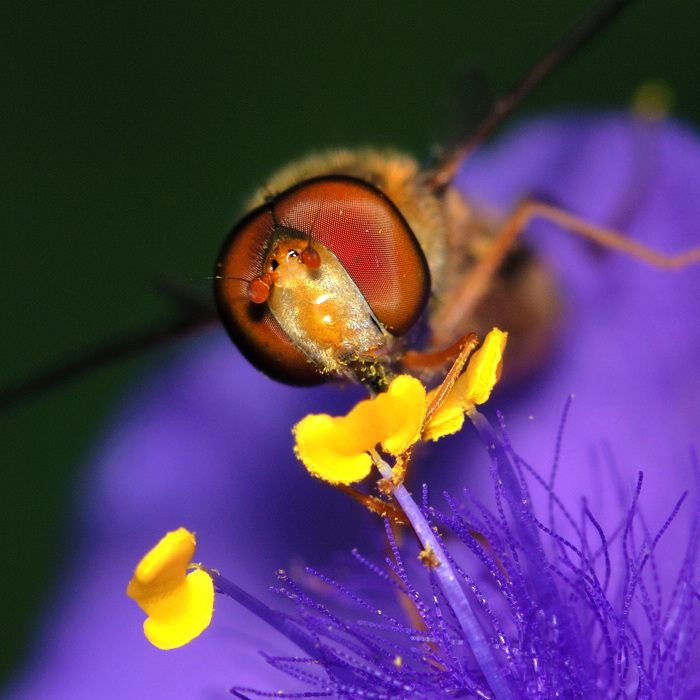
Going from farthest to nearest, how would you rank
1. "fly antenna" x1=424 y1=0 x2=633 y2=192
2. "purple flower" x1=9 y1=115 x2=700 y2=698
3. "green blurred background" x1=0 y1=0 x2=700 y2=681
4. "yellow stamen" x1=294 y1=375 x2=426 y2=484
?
"green blurred background" x1=0 y1=0 x2=700 y2=681, "purple flower" x1=9 y1=115 x2=700 y2=698, "fly antenna" x1=424 y1=0 x2=633 y2=192, "yellow stamen" x1=294 y1=375 x2=426 y2=484

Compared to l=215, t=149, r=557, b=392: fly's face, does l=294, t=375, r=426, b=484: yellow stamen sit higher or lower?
lower

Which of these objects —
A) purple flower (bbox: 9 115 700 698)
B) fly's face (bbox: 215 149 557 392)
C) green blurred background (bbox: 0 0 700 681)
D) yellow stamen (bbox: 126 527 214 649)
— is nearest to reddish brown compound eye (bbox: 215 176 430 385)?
fly's face (bbox: 215 149 557 392)

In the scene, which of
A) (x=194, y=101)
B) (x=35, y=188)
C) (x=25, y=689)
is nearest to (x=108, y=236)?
(x=35, y=188)

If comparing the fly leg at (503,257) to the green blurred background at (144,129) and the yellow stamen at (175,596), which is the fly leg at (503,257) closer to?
the yellow stamen at (175,596)

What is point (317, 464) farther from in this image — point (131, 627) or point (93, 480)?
point (93, 480)

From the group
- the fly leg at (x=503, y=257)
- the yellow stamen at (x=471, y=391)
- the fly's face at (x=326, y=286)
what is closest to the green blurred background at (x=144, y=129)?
the fly leg at (x=503, y=257)

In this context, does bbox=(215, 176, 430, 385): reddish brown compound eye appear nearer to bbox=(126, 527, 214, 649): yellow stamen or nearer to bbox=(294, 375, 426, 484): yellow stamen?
bbox=(294, 375, 426, 484): yellow stamen
